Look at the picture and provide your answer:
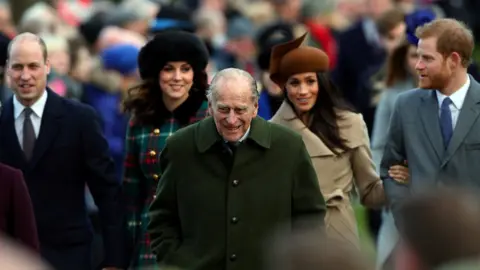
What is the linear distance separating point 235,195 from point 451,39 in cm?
180

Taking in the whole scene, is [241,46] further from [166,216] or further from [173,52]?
[166,216]

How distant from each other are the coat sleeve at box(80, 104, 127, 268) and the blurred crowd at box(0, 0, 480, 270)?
0.16 metres

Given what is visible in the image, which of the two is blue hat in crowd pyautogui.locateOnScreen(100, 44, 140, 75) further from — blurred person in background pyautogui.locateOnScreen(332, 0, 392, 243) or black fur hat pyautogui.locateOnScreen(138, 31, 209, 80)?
black fur hat pyautogui.locateOnScreen(138, 31, 209, 80)

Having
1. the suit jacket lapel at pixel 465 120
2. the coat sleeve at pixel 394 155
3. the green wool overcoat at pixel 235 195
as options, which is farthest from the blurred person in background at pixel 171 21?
the green wool overcoat at pixel 235 195

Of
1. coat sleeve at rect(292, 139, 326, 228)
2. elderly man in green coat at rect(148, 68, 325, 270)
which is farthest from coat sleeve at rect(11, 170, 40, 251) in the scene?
coat sleeve at rect(292, 139, 326, 228)

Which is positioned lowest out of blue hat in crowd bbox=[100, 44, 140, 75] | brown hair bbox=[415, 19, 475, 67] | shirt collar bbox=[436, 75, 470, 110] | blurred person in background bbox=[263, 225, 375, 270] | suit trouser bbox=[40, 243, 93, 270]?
suit trouser bbox=[40, 243, 93, 270]

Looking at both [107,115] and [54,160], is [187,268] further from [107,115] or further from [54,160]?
[107,115]

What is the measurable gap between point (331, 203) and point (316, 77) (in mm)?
841

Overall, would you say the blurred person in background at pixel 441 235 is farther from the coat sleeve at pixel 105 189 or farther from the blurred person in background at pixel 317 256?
the coat sleeve at pixel 105 189

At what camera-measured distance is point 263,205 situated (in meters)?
9.41

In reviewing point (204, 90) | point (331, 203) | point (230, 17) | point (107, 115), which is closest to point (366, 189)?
point (331, 203)

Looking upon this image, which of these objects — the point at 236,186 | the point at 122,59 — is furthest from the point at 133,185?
the point at 122,59

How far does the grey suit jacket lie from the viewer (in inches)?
402

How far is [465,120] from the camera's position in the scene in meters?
10.3
